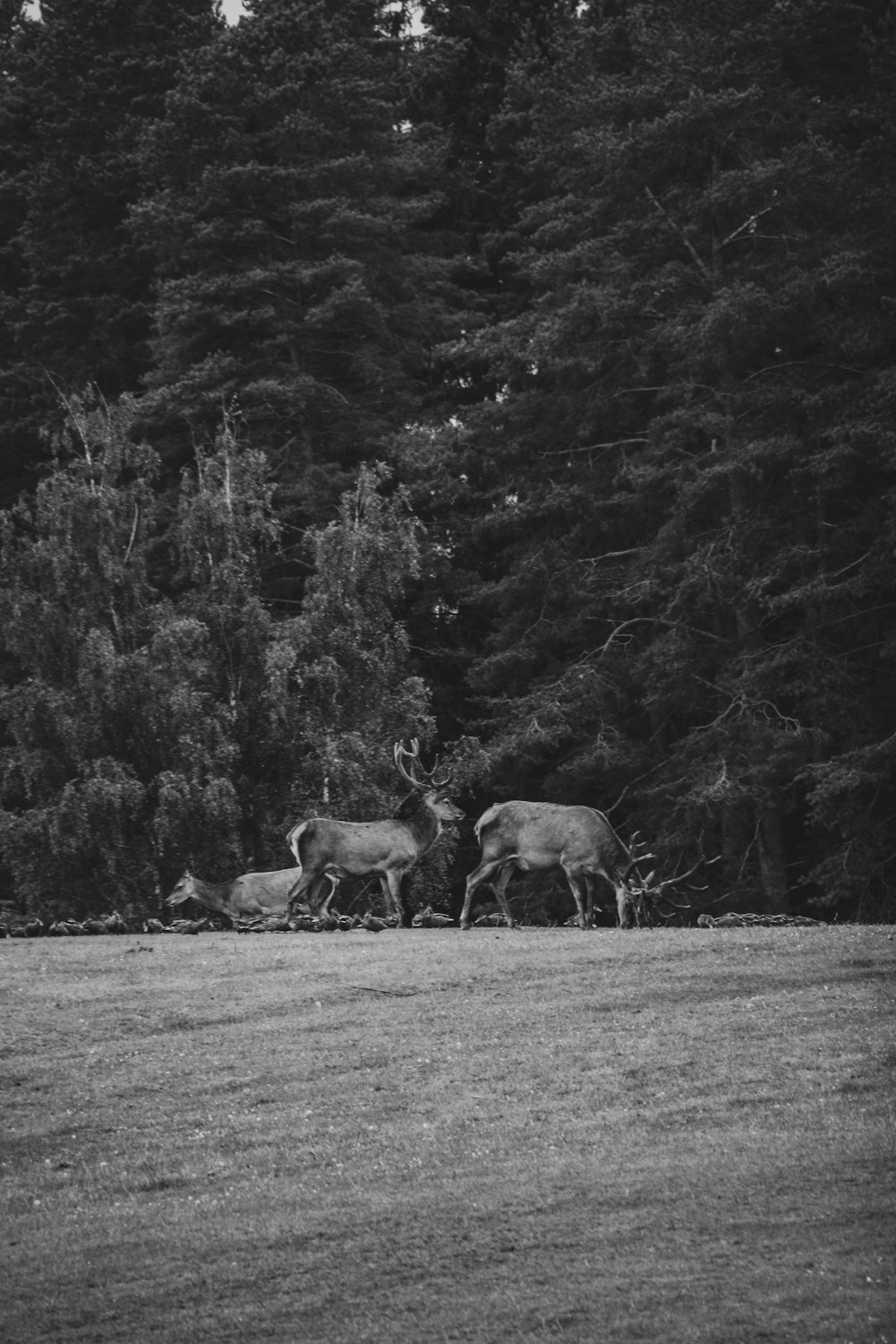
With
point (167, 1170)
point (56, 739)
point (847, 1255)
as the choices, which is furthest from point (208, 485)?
point (847, 1255)

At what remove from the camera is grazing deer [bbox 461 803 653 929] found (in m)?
24.1

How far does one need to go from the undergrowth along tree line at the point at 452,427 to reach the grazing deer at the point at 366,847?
5.06 m

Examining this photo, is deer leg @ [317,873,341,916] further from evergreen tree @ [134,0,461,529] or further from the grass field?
evergreen tree @ [134,0,461,529]

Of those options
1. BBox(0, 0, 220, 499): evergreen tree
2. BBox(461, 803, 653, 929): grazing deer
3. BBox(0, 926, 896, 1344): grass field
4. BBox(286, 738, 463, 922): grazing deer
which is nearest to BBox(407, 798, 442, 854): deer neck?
BBox(286, 738, 463, 922): grazing deer

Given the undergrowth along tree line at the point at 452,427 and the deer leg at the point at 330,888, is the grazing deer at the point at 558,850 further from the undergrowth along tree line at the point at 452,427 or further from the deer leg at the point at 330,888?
the undergrowth along tree line at the point at 452,427

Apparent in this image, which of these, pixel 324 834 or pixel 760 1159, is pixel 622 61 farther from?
pixel 760 1159

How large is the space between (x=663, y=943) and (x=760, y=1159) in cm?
824

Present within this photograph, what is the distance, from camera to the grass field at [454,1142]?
10.6m

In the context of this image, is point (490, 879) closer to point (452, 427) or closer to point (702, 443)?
point (702, 443)

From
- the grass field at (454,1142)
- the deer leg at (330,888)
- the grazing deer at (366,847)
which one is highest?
the grass field at (454,1142)

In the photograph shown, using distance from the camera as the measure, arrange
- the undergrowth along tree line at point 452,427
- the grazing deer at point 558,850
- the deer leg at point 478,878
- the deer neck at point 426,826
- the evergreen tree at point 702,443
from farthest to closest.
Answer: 1. the evergreen tree at point 702,443
2. the undergrowth along tree line at point 452,427
3. the deer neck at point 426,826
4. the deer leg at point 478,878
5. the grazing deer at point 558,850

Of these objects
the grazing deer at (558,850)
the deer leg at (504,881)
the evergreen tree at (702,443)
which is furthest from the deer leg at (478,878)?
the evergreen tree at (702,443)

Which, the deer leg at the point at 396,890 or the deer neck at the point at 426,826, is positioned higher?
the deer neck at the point at 426,826

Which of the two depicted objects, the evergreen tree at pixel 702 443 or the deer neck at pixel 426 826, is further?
the evergreen tree at pixel 702 443
